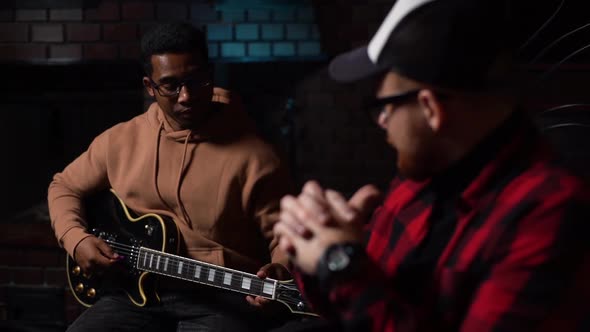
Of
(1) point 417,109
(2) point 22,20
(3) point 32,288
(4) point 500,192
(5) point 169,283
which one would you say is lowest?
(3) point 32,288

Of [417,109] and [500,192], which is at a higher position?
[417,109]

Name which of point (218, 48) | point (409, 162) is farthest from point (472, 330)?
point (218, 48)

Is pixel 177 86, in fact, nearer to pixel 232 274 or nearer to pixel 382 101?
pixel 232 274

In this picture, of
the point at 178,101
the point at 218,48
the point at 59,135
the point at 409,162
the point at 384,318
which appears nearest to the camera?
the point at 384,318

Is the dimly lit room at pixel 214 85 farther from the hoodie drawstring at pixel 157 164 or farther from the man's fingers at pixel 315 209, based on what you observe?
the man's fingers at pixel 315 209

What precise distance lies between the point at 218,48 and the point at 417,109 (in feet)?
6.95

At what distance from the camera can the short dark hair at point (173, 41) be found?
221cm

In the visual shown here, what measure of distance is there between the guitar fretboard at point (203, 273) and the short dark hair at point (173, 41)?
1.83ft

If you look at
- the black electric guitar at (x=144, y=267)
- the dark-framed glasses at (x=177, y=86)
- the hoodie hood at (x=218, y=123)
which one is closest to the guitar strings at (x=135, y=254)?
the black electric guitar at (x=144, y=267)

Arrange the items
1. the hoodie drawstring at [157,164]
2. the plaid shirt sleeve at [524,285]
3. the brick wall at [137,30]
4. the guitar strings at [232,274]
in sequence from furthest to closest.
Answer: the brick wall at [137,30]
the hoodie drawstring at [157,164]
the guitar strings at [232,274]
the plaid shirt sleeve at [524,285]

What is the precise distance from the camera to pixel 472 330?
3.64ft

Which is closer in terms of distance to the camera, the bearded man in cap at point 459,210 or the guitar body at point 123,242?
the bearded man in cap at point 459,210

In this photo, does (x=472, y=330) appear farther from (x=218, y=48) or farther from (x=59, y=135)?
(x=59, y=135)

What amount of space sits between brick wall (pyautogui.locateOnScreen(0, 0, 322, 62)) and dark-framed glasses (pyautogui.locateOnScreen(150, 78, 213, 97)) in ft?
3.41
